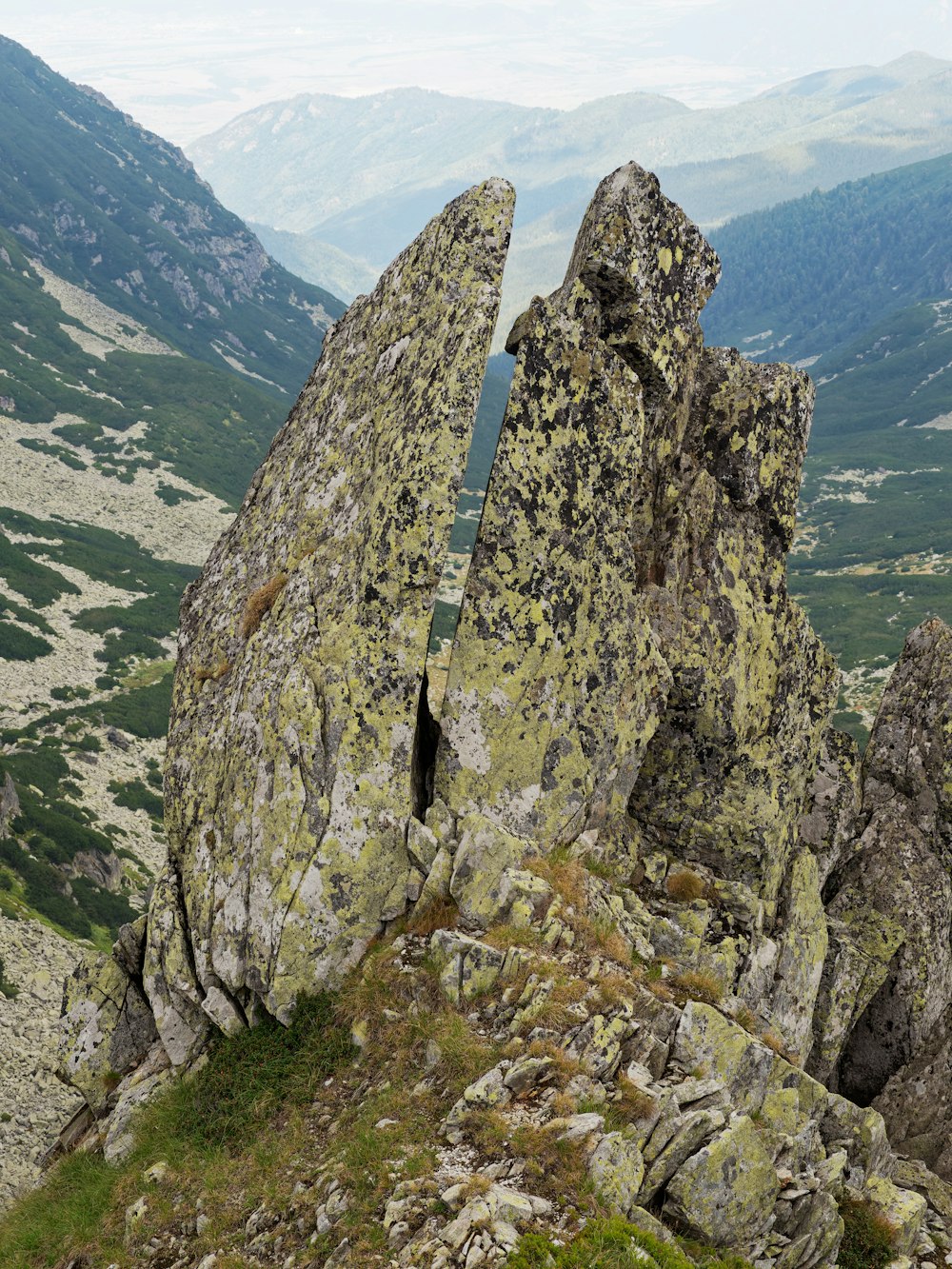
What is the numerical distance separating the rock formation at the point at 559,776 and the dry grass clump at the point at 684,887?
1.7 inches

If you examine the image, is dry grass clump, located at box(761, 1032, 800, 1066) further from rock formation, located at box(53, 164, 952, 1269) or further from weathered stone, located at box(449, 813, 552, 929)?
weathered stone, located at box(449, 813, 552, 929)

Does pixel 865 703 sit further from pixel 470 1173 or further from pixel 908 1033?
pixel 470 1173

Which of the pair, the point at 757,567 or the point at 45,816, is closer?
the point at 757,567

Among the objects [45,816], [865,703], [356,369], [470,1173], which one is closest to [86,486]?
[45,816]

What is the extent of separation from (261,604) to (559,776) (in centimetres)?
638

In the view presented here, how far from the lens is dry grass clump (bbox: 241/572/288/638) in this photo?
1858 centimetres

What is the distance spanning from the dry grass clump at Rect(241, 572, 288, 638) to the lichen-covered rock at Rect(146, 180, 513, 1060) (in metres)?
0.04

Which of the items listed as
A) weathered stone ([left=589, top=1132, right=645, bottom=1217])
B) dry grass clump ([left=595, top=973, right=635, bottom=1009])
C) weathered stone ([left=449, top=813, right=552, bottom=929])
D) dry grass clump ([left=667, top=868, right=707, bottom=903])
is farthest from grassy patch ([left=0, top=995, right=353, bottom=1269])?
dry grass clump ([left=667, top=868, right=707, bottom=903])

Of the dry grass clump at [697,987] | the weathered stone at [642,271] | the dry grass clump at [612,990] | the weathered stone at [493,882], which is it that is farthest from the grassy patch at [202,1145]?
the weathered stone at [642,271]

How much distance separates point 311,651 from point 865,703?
519 ft

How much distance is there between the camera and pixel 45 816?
64.9 metres

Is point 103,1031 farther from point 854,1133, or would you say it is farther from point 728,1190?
point 854,1133

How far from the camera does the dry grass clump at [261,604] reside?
61.0ft

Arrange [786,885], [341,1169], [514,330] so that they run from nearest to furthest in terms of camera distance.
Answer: [341,1169] → [514,330] → [786,885]
